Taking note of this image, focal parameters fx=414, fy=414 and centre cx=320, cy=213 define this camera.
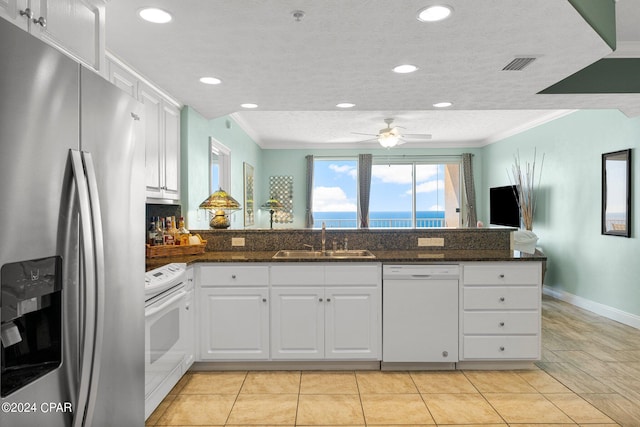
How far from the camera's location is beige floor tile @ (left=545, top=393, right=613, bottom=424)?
8.04 ft

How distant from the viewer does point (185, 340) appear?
2889mm

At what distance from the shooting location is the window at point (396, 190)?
29.6ft

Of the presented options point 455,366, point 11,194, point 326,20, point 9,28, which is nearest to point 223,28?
point 326,20

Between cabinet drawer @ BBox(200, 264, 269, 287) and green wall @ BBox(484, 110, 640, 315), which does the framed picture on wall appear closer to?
cabinet drawer @ BBox(200, 264, 269, 287)

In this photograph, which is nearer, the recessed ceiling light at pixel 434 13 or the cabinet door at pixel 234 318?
the recessed ceiling light at pixel 434 13

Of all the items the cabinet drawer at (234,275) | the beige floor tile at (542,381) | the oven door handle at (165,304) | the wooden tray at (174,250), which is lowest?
the beige floor tile at (542,381)

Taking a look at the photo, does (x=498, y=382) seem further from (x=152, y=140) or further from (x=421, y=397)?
(x=152, y=140)

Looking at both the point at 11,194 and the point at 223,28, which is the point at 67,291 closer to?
the point at 11,194

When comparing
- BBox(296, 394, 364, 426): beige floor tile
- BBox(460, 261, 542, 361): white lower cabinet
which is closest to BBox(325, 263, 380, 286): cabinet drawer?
BBox(460, 261, 542, 361): white lower cabinet

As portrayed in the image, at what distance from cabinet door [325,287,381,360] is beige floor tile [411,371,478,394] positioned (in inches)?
14.5

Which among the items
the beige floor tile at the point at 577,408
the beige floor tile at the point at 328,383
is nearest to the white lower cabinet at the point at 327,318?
the beige floor tile at the point at 328,383

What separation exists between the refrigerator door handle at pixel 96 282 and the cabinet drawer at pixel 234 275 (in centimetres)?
185

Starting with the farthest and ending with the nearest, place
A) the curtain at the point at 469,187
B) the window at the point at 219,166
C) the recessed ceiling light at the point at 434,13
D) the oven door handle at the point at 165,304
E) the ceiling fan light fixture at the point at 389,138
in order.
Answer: the curtain at the point at 469,187, the ceiling fan light fixture at the point at 389,138, the window at the point at 219,166, the oven door handle at the point at 165,304, the recessed ceiling light at the point at 434,13

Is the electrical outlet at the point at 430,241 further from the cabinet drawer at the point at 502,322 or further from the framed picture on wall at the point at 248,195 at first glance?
the framed picture on wall at the point at 248,195
